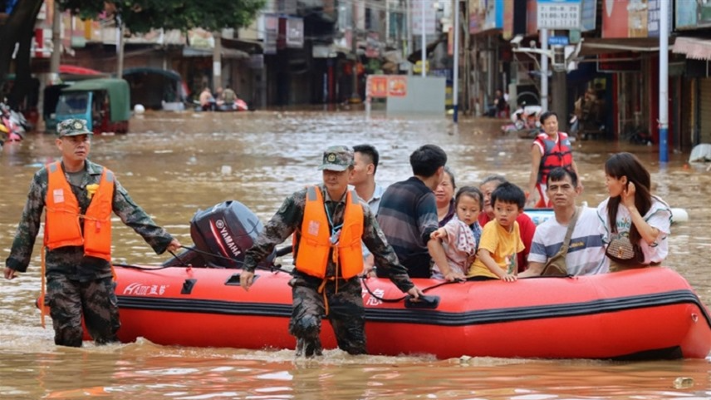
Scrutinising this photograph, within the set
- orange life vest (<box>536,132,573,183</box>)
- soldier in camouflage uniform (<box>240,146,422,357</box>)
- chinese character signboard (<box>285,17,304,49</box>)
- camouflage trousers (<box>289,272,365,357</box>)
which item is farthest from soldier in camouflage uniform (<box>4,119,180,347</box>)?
chinese character signboard (<box>285,17,304,49</box>)

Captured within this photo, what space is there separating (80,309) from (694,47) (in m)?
17.1

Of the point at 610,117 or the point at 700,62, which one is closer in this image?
the point at 700,62

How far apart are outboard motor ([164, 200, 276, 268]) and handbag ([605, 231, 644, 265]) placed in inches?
92.6

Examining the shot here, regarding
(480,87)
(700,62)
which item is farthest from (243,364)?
(480,87)

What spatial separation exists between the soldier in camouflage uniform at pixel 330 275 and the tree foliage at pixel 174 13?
30016mm

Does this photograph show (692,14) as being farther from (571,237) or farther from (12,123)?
(571,237)

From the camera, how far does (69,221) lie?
8.45 metres

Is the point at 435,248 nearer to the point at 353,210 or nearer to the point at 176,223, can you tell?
the point at 353,210

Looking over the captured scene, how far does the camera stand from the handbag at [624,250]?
818 cm

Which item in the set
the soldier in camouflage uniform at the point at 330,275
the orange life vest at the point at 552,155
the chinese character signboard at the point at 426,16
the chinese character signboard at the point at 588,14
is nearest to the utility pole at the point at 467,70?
the chinese character signboard at the point at 426,16

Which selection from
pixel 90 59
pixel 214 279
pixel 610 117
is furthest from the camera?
pixel 90 59

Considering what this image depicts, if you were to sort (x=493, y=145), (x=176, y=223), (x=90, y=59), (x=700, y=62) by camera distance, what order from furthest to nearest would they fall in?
(x=90, y=59)
(x=493, y=145)
(x=700, y=62)
(x=176, y=223)

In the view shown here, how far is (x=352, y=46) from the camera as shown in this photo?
9938 cm

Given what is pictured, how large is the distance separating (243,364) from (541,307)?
1.72 m
